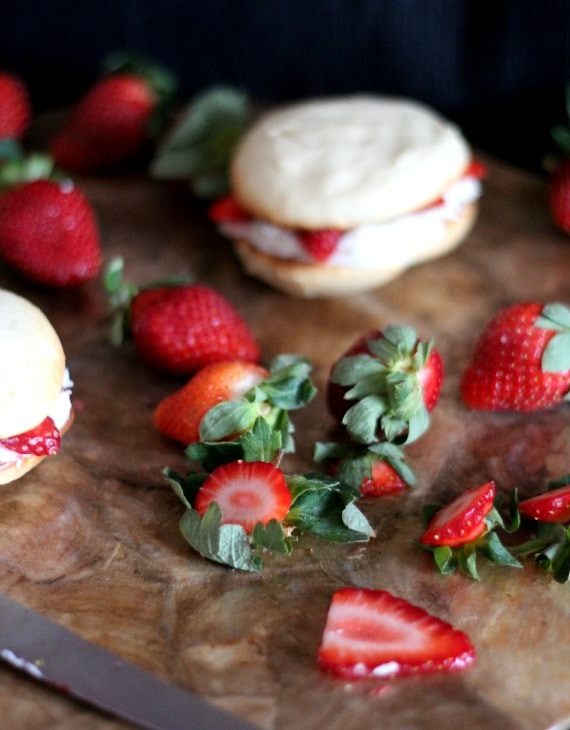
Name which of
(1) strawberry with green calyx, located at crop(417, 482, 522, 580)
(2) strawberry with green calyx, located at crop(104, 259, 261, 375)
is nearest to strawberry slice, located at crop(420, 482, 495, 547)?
(1) strawberry with green calyx, located at crop(417, 482, 522, 580)

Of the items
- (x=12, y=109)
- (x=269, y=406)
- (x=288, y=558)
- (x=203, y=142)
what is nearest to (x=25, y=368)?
(x=269, y=406)

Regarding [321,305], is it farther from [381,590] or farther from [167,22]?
[167,22]

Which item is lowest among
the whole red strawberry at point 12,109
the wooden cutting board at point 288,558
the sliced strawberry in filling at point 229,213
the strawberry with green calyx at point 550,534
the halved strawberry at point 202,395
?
the wooden cutting board at point 288,558

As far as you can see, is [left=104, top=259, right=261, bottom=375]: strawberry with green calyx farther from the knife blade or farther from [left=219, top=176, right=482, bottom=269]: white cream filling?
the knife blade

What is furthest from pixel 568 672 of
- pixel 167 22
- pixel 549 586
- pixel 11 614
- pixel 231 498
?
pixel 167 22

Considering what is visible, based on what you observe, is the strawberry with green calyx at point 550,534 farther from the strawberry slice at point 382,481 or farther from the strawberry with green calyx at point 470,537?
the strawberry slice at point 382,481

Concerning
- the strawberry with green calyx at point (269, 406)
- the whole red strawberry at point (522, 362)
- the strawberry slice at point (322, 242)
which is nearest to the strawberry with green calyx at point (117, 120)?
the strawberry slice at point (322, 242)
